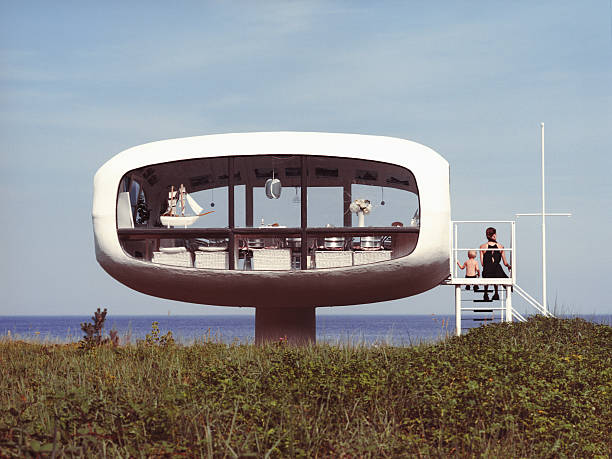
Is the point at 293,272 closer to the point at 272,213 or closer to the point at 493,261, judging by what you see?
the point at 272,213

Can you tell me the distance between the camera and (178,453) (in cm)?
469

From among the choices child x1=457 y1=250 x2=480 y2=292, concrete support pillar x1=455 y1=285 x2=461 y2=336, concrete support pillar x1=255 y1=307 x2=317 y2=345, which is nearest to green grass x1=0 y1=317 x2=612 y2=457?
concrete support pillar x1=455 y1=285 x2=461 y2=336

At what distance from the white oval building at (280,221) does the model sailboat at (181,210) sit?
0.02 m

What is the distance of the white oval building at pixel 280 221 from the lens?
11320 mm

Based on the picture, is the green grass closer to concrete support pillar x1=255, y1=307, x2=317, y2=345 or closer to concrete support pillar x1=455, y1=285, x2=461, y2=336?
concrete support pillar x1=455, y1=285, x2=461, y2=336

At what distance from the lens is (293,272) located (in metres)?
11.3

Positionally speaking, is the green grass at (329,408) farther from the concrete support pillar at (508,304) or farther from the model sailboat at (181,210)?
the concrete support pillar at (508,304)

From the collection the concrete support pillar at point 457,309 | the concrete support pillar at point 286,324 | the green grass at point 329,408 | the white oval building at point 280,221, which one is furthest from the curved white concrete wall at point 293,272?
the green grass at point 329,408

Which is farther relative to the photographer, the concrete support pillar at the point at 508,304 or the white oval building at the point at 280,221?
the concrete support pillar at the point at 508,304

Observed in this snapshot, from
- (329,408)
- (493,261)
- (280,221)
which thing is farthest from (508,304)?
(329,408)

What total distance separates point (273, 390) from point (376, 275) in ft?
17.4

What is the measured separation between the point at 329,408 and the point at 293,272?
531 centimetres

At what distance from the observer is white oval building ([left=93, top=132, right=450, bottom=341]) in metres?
11.3

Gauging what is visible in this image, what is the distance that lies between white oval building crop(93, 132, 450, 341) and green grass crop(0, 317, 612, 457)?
2908 mm
